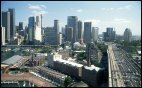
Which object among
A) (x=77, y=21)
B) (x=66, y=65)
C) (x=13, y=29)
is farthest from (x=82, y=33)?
(x=66, y=65)

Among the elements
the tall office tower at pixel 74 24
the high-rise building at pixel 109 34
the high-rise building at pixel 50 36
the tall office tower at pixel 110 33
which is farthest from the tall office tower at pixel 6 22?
the tall office tower at pixel 110 33

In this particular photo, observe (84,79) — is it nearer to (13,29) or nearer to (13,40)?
(13,40)

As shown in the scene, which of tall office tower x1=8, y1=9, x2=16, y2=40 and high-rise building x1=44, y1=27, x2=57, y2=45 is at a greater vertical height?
tall office tower x1=8, y1=9, x2=16, y2=40

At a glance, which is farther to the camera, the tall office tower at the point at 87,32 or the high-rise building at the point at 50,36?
the tall office tower at the point at 87,32

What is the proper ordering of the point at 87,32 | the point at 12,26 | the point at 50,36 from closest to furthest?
the point at 50,36, the point at 87,32, the point at 12,26

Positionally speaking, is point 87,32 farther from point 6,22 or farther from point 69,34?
point 6,22

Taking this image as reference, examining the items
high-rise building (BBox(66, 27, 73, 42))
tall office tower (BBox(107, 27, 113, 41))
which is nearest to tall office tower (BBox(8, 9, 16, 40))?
high-rise building (BBox(66, 27, 73, 42))

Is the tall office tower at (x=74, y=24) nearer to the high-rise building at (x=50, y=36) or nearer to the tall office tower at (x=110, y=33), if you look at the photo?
the high-rise building at (x=50, y=36)

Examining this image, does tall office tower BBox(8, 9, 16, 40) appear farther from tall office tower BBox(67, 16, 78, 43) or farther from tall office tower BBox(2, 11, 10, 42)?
tall office tower BBox(67, 16, 78, 43)

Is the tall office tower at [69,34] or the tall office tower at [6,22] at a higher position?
the tall office tower at [6,22]

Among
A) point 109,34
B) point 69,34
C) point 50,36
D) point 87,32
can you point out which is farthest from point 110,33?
point 50,36

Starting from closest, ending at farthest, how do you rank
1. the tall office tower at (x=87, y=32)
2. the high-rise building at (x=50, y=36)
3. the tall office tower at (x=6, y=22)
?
the high-rise building at (x=50, y=36) < the tall office tower at (x=6, y=22) < the tall office tower at (x=87, y=32)
